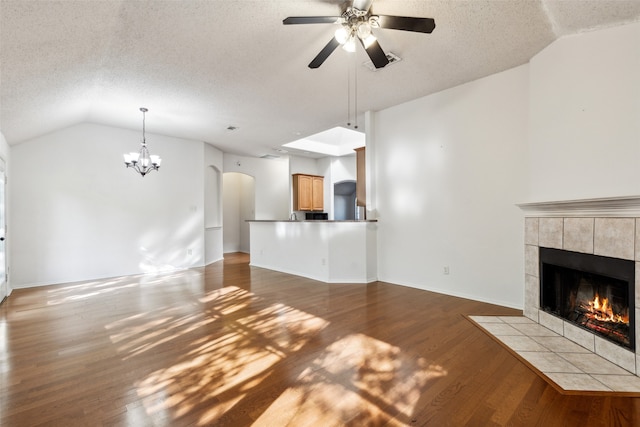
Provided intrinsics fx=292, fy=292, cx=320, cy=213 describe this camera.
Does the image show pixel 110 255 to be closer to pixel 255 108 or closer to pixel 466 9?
pixel 255 108

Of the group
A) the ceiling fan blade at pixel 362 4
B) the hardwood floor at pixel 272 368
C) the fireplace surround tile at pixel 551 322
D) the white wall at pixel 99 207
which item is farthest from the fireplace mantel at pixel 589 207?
the white wall at pixel 99 207

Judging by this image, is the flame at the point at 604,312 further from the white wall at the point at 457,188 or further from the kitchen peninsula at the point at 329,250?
the kitchen peninsula at the point at 329,250

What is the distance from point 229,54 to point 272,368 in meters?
3.06

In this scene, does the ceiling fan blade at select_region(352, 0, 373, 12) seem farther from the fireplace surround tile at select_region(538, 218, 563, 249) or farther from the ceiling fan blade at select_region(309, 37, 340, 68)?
the fireplace surround tile at select_region(538, 218, 563, 249)

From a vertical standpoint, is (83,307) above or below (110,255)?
below

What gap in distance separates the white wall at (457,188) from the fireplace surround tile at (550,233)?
0.47 meters

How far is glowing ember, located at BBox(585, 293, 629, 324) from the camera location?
235cm

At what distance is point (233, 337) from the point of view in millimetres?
2797

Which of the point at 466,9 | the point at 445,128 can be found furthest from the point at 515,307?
the point at 466,9

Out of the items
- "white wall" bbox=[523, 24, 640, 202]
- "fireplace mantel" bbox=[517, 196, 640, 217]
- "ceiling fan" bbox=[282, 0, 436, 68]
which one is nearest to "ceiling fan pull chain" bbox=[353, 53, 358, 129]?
"ceiling fan" bbox=[282, 0, 436, 68]

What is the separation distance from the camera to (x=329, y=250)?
5078 millimetres

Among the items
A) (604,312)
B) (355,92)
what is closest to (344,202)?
(355,92)

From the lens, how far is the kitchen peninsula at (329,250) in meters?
4.93

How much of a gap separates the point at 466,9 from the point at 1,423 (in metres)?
4.30
